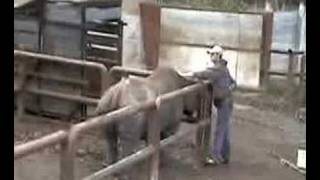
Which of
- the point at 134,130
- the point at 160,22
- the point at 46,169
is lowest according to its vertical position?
the point at 46,169

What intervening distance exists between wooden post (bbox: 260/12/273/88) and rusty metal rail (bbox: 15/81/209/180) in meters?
4.63

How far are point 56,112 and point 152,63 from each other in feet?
11.0

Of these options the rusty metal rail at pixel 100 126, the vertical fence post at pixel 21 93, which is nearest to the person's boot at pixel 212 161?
the rusty metal rail at pixel 100 126

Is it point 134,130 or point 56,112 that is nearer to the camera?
point 134,130

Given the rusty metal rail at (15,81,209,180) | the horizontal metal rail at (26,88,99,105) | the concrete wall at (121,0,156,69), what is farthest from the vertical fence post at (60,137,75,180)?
the concrete wall at (121,0,156,69)

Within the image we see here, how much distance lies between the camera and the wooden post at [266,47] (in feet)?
38.1

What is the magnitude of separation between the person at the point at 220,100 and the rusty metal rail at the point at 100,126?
0.42 ft

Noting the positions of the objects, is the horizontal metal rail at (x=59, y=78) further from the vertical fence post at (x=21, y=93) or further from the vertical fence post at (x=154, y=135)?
the vertical fence post at (x=154, y=135)

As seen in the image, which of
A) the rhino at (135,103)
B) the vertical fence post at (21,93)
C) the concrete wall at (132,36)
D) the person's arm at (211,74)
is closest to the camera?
the rhino at (135,103)

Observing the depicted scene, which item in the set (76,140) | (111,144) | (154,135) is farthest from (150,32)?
(76,140)

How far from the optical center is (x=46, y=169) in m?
6.60

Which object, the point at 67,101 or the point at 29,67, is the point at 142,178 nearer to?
the point at 67,101

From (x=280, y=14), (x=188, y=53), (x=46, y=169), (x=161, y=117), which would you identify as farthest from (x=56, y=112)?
(x=280, y=14)

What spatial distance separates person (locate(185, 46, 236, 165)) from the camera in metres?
7.11
